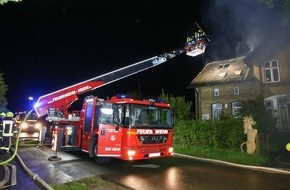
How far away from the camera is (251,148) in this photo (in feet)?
38.8

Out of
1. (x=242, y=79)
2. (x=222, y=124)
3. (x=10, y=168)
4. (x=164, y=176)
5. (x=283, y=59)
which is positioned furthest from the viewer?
(x=242, y=79)

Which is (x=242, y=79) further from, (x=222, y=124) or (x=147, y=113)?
(x=147, y=113)

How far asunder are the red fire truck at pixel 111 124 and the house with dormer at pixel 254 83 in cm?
1185

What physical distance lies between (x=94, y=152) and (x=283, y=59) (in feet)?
60.7

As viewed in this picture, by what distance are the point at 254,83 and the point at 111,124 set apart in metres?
17.8

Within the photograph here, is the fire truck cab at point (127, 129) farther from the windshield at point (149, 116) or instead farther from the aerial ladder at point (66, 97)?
the aerial ladder at point (66, 97)

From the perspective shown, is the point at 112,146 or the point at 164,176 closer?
the point at 164,176

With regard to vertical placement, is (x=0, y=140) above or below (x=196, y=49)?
below

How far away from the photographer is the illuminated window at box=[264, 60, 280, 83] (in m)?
21.8

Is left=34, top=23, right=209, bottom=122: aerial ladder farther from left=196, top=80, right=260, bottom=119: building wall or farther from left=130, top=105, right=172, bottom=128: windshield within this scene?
left=196, top=80, right=260, bottom=119: building wall

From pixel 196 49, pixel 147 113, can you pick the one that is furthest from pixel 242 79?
pixel 147 113

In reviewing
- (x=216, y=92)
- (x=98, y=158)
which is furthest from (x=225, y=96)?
(x=98, y=158)

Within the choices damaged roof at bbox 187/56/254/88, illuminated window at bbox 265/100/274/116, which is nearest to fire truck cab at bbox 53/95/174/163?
illuminated window at bbox 265/100/274/116

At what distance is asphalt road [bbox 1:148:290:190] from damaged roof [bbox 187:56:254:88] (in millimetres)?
15536
